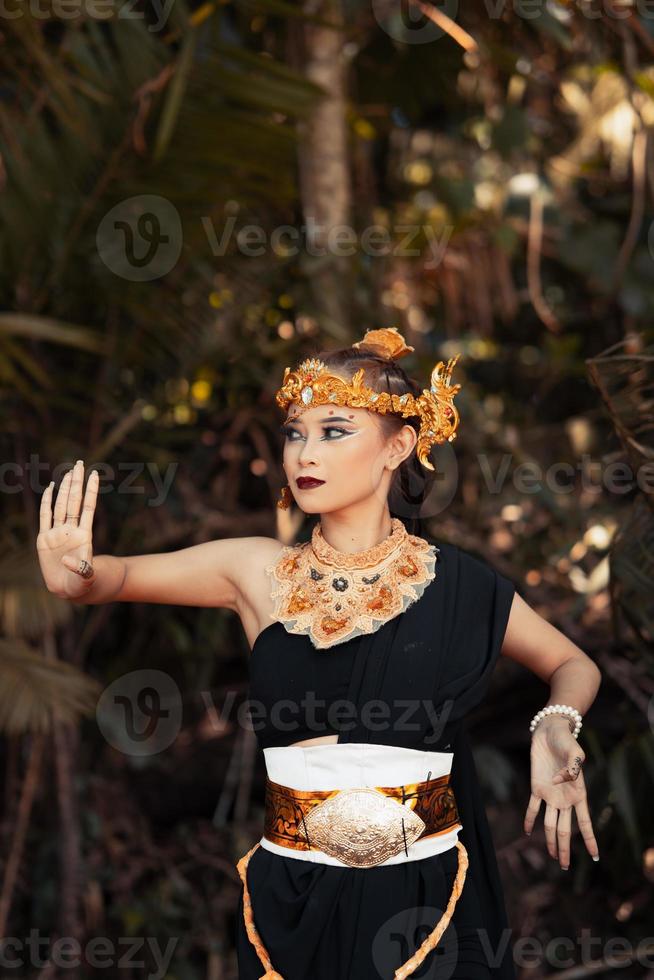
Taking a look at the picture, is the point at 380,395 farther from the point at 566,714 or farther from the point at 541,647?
the point at 566,714

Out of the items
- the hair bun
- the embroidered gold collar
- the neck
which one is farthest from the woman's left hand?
the hair bun

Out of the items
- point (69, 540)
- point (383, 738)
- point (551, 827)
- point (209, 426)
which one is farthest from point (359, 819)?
point (209, 426)

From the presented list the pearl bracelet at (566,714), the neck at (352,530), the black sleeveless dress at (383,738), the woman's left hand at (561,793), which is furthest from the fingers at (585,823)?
the neck at (352,530)

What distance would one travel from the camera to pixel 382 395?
2.39 m

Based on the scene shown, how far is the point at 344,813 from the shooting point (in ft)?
7.15

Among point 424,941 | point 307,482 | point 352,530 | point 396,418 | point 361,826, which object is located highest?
point 396,418

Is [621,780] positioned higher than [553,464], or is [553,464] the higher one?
[553,464]

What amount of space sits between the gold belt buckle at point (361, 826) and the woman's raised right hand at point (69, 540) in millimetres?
643

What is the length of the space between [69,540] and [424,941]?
1.03m

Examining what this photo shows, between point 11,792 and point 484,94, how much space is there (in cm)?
370

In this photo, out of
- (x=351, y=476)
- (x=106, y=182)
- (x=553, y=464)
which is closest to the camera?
(x=351, y=476)

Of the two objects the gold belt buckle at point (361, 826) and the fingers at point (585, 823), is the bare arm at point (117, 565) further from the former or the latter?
the fingers at point (585, 823)

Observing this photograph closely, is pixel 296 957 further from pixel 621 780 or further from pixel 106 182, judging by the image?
pixel 106 182

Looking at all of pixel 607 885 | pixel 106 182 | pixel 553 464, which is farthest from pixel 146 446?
pixel 607 885
